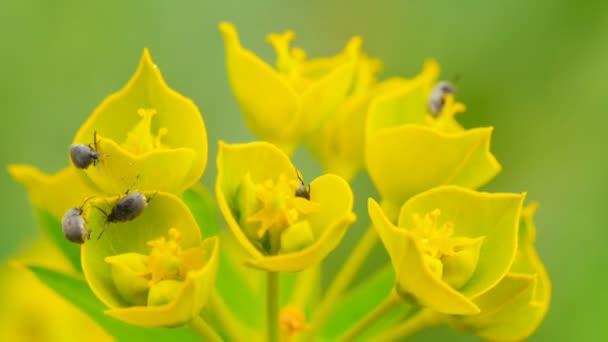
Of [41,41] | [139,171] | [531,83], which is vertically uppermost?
[41,41]

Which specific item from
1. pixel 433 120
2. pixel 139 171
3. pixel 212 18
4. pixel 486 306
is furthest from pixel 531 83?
pixel 139 171

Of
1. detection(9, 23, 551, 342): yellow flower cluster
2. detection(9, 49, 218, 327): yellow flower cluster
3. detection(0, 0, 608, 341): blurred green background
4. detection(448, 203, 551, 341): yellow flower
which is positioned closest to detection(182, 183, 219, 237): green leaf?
detection(9, 23, 551, 342): yellow flower cluster

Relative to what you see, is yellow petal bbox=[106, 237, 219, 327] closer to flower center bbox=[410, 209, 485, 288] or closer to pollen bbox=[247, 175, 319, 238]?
pollen bbox=[247, 175, 319, 238]

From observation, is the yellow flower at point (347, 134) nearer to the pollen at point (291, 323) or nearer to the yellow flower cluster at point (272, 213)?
the yellow flower cluster at point (272, 213)

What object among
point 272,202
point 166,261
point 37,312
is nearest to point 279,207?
point 272,202

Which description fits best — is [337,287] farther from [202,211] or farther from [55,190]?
[55,190]

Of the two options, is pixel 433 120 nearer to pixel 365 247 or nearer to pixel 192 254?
pixel 365 247
